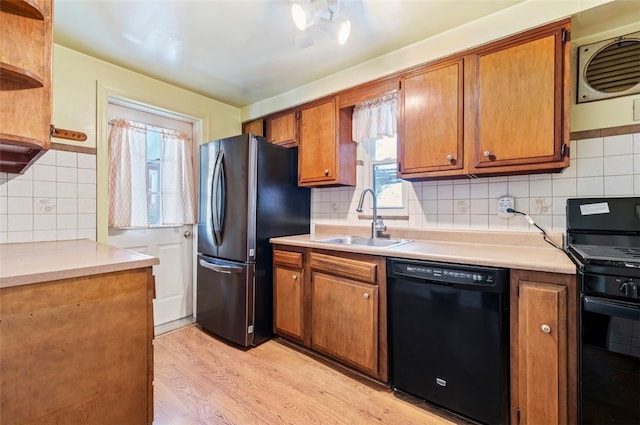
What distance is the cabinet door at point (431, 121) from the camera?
1.78 metres

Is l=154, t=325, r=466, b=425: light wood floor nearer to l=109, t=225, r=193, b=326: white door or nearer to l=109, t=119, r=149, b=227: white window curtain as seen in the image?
l=109, t=225, r=193, b=326: white door

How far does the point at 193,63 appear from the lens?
2244 millimetres

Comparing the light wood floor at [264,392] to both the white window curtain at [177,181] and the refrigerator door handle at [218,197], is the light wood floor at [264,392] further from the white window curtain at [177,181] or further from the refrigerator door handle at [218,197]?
the white window curtain at [177,181]

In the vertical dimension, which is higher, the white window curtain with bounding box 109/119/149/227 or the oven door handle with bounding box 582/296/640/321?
the white window curtain with bounding box 109/119/149/227

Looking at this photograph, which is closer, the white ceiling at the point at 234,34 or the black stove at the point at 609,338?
the black stove at the point at 609,338

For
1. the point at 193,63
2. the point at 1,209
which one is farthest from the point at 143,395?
the point at 193,63

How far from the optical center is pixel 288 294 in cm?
226

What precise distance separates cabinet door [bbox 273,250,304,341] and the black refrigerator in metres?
0.08

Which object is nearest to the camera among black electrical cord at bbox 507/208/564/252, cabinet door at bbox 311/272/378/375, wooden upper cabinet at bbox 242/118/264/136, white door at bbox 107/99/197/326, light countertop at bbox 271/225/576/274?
light countertop at bbox 271/225/576/274

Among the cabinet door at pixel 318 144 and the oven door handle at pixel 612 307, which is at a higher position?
the cabinet door at pixel 318 144

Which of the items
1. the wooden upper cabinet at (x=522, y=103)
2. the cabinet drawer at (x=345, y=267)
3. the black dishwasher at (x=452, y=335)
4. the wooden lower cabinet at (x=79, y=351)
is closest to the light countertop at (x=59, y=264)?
the wooden lower cabinet at (x=79, y=351)

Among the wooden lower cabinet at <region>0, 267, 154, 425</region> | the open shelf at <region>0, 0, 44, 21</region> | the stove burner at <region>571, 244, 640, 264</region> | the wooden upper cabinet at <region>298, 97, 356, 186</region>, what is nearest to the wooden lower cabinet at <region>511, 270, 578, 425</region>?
the stove burner at <region>571, 244, 640, 264</region>

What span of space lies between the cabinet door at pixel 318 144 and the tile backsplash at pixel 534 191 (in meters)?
0.66

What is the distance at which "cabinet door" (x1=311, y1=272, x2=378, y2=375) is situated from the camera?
177 centimetres
